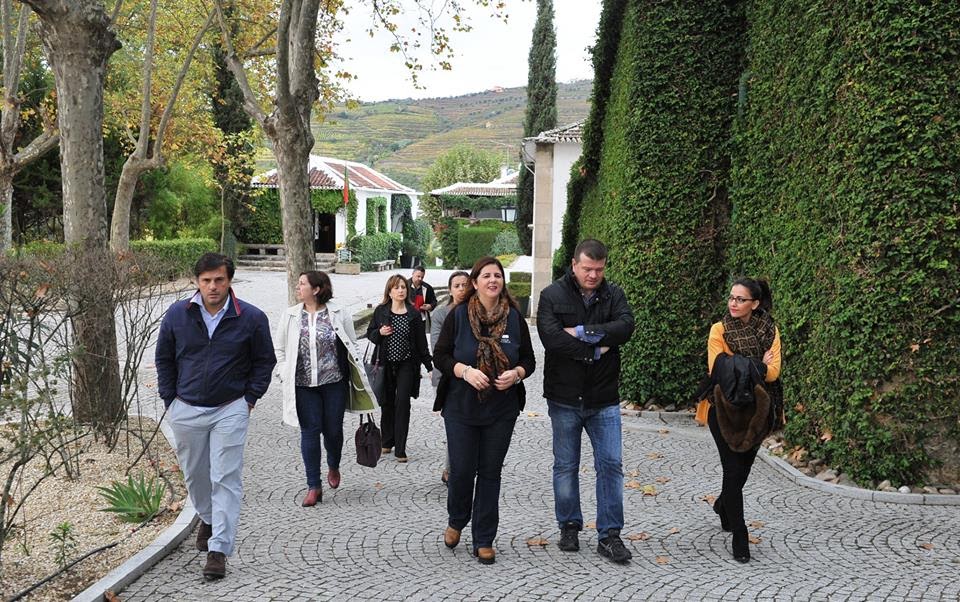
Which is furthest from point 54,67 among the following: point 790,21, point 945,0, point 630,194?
point 945,0

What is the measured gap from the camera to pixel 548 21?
4566cm

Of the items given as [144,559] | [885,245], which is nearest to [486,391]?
[144,559]

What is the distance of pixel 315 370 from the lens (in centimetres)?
714

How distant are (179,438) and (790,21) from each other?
7.48 metres

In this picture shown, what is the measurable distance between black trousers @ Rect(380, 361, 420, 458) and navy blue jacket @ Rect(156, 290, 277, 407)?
298cm

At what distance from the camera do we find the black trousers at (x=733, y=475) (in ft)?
19.5

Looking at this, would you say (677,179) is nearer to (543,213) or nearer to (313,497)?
(313,497)

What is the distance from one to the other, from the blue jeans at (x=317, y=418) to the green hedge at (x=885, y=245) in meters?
4.38

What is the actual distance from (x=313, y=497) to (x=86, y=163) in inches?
177

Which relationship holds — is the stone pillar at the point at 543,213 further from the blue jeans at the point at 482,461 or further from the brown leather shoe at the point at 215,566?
the brown leather shoe at the point at 215,566

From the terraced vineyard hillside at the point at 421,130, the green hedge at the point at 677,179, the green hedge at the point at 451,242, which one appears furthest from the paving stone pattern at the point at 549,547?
the terraced vineyard hillside at the point at 421,130

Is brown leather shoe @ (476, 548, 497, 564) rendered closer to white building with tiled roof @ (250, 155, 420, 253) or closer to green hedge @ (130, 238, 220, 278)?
green hedge @ (130, 238, 220, 278)

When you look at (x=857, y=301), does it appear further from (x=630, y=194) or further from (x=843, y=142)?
(x=630, y=194)

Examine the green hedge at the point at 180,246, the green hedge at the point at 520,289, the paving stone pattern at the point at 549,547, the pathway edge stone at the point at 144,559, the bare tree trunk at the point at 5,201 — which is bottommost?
the paving stone pattern at the point at 549,547
